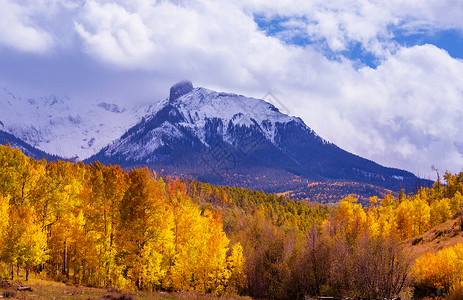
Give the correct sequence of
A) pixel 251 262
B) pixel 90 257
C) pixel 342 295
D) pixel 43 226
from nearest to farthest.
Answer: pixel 90 257 → pixel 342 295 → pixel 43 226 → pixel 251 262

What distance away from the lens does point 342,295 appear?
4594 centimetres

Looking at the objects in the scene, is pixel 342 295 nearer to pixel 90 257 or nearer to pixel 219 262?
pixel 219 262

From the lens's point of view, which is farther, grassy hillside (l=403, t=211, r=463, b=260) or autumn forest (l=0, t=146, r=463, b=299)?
grassy hillside (l=403, t=211, r=463, b=260)

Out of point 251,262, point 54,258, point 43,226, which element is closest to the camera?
point 43,226

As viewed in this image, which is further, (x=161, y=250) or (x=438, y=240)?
(x=438, y=240)

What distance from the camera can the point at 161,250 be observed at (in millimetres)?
48469

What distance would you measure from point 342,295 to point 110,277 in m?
26.9

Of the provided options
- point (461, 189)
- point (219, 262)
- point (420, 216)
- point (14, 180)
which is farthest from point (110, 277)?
point (461, 189)

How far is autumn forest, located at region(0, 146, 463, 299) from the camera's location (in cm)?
4178

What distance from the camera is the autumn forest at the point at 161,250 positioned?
137 ft

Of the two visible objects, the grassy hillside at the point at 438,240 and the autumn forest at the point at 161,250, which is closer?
the autumn forest at the point at 161,250

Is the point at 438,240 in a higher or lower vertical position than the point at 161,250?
lower

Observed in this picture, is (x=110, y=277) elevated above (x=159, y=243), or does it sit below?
below

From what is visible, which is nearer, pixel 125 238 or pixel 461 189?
pixel 125 238
